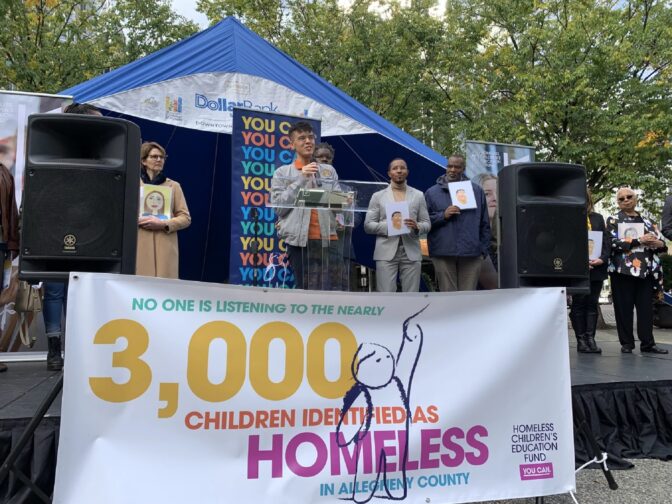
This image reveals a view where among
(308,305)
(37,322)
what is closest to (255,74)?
(37,322)

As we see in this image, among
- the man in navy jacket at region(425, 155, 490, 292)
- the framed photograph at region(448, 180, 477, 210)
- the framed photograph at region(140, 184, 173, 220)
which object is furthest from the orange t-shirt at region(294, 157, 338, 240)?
the framed photograph at region(448, 180, 477, 210)

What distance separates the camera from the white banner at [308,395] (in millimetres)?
1840

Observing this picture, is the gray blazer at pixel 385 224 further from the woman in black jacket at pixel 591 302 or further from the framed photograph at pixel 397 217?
the woman in black jacket at pixel 591 302

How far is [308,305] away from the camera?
7.00 feet

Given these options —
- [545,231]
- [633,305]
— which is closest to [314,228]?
[545,231]

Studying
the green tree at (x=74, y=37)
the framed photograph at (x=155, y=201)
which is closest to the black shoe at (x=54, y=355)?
the framed photograph at (x=155, y=201)

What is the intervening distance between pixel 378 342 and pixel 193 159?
5204 millimetres

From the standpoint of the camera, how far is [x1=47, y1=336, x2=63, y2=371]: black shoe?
12.2 feet

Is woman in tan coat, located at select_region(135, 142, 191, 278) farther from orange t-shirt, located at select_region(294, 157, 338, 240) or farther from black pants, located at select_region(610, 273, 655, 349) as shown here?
black pants, located at select_region(610, 273, 655, 349)

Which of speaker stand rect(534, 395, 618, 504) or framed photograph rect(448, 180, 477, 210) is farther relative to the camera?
framed photograph rect(448, 180, 477, 210)

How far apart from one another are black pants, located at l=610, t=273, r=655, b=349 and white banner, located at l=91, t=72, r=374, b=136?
290 cm

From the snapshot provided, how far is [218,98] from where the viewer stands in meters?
5.30

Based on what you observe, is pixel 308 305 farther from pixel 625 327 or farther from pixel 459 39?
pixel 459 39

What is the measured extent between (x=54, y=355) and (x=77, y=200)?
6.91ft
